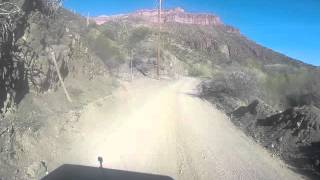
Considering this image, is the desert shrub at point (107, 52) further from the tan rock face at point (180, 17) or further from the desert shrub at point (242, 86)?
the tan rock face at point (180, 17)

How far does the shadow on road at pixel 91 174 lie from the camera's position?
10984mm

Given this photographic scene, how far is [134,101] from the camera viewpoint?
2719 centimetres

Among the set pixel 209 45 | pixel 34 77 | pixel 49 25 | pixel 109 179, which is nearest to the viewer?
pixel 109 179

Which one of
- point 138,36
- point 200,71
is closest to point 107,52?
point 138,36

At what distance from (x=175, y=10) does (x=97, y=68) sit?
12402 cm

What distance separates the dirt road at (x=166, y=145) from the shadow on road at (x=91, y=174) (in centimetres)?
43

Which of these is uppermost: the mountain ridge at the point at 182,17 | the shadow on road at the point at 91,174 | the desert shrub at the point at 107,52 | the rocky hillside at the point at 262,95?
the mountain ridge at the point at 182,17

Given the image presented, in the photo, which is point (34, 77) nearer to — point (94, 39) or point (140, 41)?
point (94, 39)

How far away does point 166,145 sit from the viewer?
15602 millimetres

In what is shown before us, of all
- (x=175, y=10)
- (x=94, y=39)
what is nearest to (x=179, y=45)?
(x=94, y=39)

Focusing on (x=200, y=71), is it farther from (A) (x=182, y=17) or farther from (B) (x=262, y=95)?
(A) (x=182, y=17)

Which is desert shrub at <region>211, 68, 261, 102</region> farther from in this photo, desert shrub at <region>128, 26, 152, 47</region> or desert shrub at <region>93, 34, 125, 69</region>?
desert shrub at <region>128, 26, 152, 47</region>

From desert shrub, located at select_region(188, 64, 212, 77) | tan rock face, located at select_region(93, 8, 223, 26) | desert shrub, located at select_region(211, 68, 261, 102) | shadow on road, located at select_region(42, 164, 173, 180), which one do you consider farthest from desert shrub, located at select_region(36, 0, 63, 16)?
tan rock face, located at select_region(93, 8, 223, 26)

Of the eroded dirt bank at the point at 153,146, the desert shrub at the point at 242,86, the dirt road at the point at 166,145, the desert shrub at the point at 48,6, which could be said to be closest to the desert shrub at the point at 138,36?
the desert shrub at the point at 242,86
